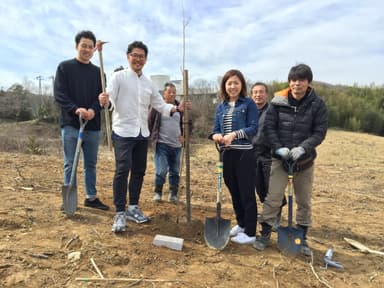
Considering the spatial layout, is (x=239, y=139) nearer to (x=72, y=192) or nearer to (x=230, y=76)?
(x=230, y=76)

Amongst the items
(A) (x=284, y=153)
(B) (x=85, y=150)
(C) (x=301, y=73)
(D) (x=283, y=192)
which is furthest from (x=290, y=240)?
(B) (x=85, y=150)

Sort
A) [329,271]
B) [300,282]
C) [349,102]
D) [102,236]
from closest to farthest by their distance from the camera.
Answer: [300,282]
[329,271]
[102,236]
[349,102]

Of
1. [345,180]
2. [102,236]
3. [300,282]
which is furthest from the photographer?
[345,180]

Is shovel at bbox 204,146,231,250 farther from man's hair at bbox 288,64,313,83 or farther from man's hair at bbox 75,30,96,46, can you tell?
man's hair at bbox 75,30,96,46

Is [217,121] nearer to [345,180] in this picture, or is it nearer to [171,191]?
[171,191]

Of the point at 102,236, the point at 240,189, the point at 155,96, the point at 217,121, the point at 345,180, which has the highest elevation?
the point at 155,96

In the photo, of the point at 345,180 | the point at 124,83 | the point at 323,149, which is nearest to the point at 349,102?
the point at 323,149

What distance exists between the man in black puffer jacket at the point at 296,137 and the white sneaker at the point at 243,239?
86 millimetres

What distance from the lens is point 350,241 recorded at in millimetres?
4047

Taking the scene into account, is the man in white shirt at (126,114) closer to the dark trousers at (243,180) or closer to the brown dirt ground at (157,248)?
the brown dirt ground at (157,248)

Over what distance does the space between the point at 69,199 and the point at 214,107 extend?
15586mm

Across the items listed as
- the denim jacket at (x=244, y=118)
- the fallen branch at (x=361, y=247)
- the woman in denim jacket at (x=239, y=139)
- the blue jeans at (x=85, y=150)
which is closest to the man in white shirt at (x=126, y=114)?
the blue jeans at (x=85, y=150)

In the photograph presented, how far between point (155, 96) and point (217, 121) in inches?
32.5

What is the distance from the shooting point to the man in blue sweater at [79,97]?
399 cm
